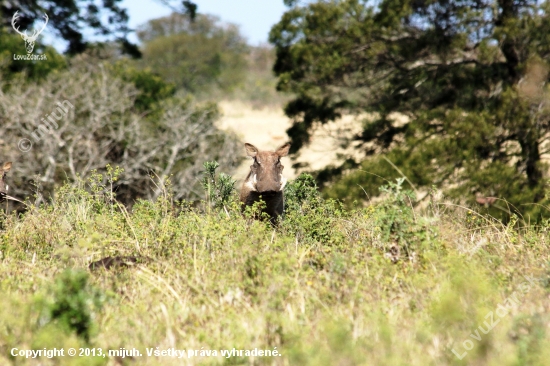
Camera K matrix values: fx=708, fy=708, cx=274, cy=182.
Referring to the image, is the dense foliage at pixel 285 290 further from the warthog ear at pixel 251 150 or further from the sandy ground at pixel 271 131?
the sandy ground at pixel 271 131

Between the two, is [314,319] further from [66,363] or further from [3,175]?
[3,175]

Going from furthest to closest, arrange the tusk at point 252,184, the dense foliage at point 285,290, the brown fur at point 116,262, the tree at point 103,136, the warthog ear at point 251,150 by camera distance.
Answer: the tree at point 103,136 → the warthog ear at point 251,150 → the tusk at point 252,184 → the brown fur at point 116,262 → the dense foliage at point 285,290

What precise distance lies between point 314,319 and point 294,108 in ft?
44.1

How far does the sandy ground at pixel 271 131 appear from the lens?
653 inches

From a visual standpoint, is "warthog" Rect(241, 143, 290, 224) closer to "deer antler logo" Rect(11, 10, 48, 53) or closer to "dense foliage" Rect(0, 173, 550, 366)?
"dense foliage" Rect(0, 173, 550, 366)

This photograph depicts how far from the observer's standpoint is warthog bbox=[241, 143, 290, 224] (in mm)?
6652

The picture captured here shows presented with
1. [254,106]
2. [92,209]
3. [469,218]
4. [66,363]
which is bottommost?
[66,363]

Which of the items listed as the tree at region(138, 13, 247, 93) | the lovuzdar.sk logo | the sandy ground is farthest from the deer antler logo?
the tree at region(138, 13, 247, 93)

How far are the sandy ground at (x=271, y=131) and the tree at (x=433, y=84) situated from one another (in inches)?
17.4

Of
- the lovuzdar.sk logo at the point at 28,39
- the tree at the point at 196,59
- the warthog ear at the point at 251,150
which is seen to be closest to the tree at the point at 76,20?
the lovuzdar.sk logo at the point at 28,39

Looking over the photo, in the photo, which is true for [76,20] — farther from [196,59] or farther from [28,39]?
[196,59]

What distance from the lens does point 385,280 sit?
4.10 m

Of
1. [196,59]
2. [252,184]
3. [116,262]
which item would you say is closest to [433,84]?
[252,184]

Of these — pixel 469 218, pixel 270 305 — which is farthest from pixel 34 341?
pixel 469 218
